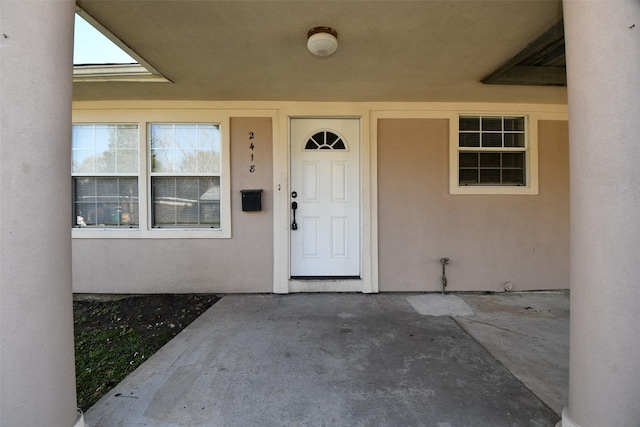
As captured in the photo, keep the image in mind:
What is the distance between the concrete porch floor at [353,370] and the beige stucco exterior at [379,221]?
0.64m

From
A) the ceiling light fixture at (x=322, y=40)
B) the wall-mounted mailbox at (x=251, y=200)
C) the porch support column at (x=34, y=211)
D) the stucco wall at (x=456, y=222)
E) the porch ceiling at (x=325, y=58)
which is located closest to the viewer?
the porch support column at (x=34, y=211)

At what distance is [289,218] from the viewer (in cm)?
409

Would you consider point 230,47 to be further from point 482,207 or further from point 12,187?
point 482,207

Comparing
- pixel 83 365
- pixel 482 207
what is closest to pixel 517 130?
pixel 482 207

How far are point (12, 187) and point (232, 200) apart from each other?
9.26ft

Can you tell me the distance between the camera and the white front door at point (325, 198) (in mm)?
4141

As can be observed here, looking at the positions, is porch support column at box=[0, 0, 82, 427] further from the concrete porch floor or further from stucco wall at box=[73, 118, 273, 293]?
stucco wall at box=[73, 118, 273, 293]

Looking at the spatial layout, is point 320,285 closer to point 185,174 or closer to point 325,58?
point 185,174

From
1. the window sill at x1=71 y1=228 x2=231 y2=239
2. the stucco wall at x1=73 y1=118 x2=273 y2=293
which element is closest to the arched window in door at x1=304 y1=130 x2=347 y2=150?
the stucco wall at x1=73 y1=118 x2=273 y2=293

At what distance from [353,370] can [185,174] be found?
3174mm

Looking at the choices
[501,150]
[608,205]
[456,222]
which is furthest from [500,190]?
[608,205]

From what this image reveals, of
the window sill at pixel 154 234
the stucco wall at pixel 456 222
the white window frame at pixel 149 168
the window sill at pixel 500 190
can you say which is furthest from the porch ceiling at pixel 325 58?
the window sill at pixel 154 234

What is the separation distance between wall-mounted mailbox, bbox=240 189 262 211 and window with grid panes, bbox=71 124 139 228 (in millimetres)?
1469

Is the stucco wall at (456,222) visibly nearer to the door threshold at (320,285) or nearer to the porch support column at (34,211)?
the door threshold at (320,285)
